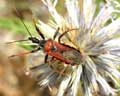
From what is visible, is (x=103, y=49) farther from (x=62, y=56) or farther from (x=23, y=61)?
(x=23, y=61)

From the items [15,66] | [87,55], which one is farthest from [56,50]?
Result: [15,66]

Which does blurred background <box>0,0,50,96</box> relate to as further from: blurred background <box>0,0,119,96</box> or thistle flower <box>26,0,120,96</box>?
thistle flower <box>26,0,120,96</box>

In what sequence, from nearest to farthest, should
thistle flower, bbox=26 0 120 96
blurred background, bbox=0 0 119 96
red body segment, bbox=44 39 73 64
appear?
red body segment, bbox=44 39 73 64
thistle flower, bbox=26 0 120 96
blurred background, bbox=0 0 119 96

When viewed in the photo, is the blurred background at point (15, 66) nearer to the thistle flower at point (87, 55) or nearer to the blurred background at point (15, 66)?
the blurred background at point (15, 66)

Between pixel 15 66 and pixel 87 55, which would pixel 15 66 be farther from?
pixel 87 55

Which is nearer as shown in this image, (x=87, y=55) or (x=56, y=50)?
(x=56, y=50)

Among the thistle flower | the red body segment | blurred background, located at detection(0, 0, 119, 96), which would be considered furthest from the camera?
blurred background, located at detection(0, 0, 119, 96)

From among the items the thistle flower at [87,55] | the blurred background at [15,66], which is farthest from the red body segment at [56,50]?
the blurred background at [15,66]

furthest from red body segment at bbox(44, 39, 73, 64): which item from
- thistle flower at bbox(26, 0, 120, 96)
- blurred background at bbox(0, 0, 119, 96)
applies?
blurred background at bbox(0, 0, 119, 96)

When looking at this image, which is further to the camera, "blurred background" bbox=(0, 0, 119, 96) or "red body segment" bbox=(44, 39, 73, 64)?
"blurred background" bbox=(0, 0, 119, 96)
